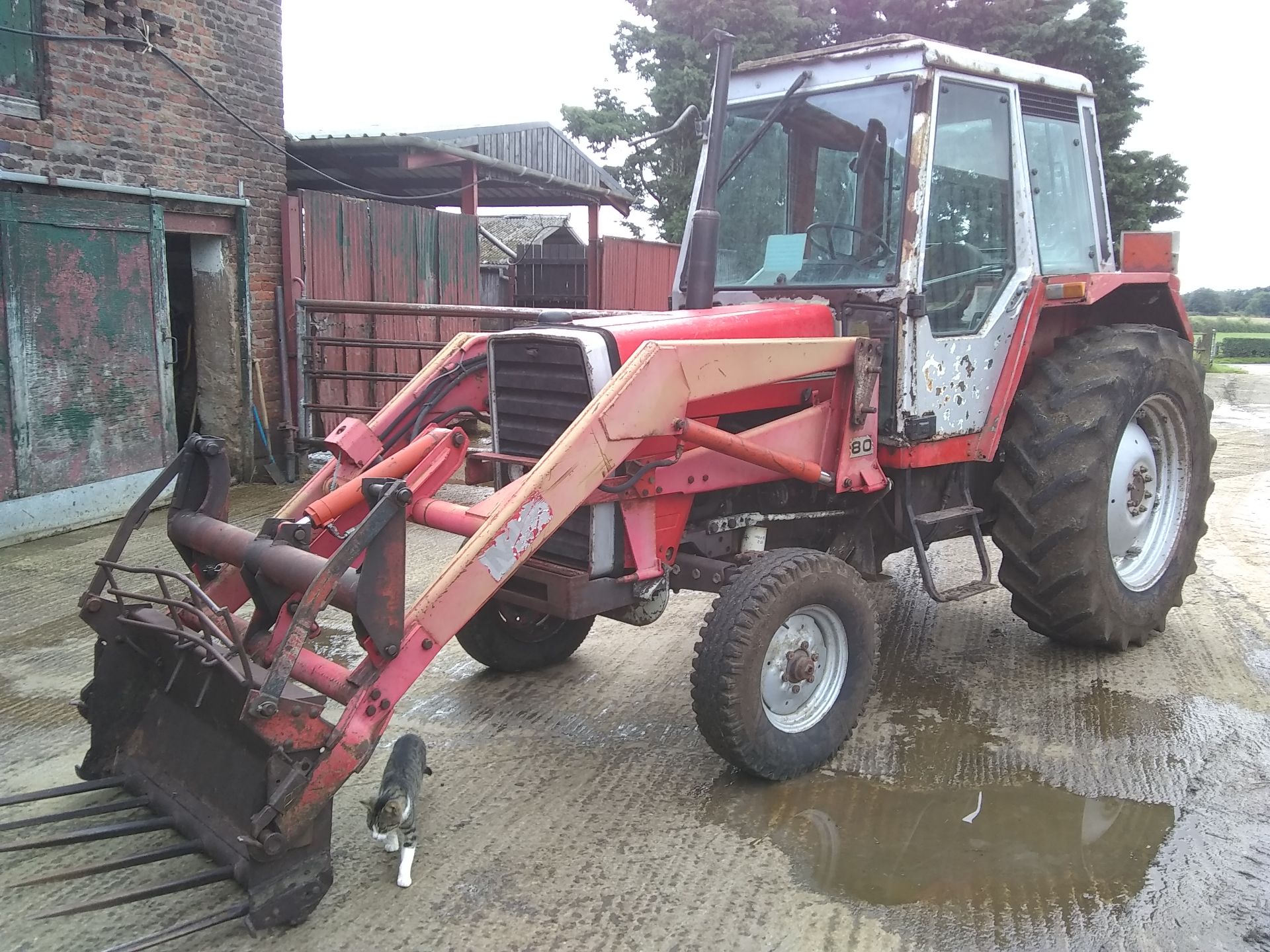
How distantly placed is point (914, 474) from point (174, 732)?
307cm

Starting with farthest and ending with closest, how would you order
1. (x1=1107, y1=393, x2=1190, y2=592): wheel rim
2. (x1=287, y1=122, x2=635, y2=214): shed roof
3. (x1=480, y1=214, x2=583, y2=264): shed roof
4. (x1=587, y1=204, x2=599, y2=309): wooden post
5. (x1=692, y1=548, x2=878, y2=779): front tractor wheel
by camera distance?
(x1=480, y1=214, x2=583, y2=264): shed roof → (x1=587, y1=204, x2=599, y2=309): wooden post → (x1=287, y1=122, x2=635, y2=214): shed roof → (x1=1107, y1=393, x2=1190, y2=592): wheel rim → (x1=692, y1=548, x2=878, y2=779): front tractor wheel

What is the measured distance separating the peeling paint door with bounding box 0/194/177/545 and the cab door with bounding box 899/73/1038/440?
564cm

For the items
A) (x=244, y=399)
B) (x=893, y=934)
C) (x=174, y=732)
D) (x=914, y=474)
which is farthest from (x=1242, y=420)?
(x=174, y=732)

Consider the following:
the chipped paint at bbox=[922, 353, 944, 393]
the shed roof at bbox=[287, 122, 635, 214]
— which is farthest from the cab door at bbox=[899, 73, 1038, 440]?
the shed roof at bbox=[287, 122, 635, 214]

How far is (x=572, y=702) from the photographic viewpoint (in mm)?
4375

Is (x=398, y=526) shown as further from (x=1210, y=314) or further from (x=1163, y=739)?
(x=1210, y=314)

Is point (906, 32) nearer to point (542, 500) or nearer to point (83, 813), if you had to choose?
point (542, 500)

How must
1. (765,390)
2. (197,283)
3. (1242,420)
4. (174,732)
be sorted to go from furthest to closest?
(1242,420), (197,283), (765,390), (174,732)

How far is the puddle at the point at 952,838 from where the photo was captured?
3043mm

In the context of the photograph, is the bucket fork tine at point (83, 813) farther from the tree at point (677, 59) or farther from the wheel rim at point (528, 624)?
the tree at point (677, 59)

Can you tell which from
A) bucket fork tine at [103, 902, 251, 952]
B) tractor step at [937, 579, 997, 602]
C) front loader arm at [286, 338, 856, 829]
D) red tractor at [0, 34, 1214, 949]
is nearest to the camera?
bucket fork tine at [103, 902, 251, 952]

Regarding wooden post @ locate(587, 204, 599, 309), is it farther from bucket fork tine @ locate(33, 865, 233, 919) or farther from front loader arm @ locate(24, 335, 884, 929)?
bucket fork tine @ locate(33, 865, 233, 919)

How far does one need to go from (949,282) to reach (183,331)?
7020mm

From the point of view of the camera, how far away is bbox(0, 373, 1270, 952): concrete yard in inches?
112
